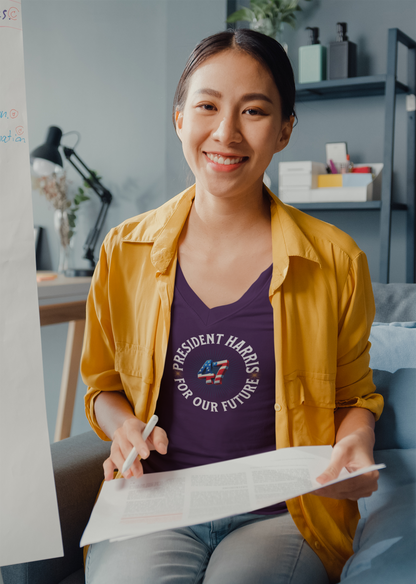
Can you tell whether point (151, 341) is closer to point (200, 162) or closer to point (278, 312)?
point (278, 312)

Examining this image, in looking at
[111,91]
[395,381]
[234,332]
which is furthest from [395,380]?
[111,91]

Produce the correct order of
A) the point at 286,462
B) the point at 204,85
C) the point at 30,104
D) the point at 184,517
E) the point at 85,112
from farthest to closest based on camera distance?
the point at 30,104 → the point at 85,112 → the point at 204,85 → the point at 286,462 → the point at 184,517

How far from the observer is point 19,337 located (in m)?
0.67

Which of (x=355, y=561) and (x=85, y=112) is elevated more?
(x=85, y=112)

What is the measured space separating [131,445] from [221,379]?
0.20m

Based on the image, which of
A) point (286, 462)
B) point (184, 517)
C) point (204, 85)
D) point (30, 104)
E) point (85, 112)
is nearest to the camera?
point (184, 517)

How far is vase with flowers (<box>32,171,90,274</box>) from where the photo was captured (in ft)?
8.55

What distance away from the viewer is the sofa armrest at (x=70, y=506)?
1.00 metres

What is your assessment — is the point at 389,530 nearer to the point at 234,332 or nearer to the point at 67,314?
the point at 234,332

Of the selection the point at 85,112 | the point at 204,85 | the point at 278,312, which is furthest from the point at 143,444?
the point at 85,112

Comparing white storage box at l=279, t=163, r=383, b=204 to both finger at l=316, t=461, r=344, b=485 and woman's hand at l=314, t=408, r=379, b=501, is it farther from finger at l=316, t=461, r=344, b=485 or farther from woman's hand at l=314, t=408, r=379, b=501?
finger at l=316, t=461, r=344, b=485

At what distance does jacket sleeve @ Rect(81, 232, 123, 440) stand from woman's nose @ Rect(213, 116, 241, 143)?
32cm

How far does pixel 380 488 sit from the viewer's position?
3.24 ft

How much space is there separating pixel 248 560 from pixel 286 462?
0.58ft
